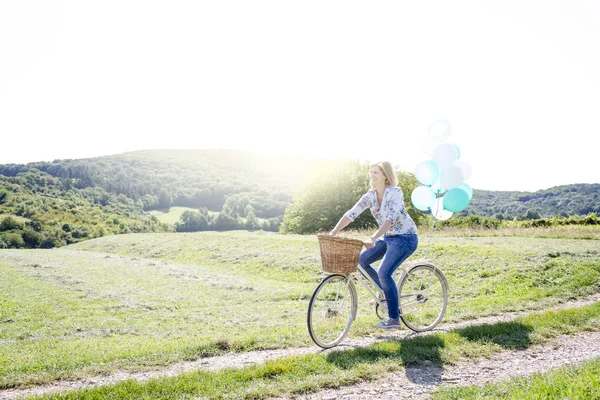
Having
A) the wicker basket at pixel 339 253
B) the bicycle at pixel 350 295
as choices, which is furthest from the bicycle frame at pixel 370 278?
the wicker basket at pixel 339 253

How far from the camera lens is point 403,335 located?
7191mm

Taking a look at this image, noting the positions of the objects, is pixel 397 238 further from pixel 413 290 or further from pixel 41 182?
pixel 41 182

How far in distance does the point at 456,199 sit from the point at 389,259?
298 centimetres

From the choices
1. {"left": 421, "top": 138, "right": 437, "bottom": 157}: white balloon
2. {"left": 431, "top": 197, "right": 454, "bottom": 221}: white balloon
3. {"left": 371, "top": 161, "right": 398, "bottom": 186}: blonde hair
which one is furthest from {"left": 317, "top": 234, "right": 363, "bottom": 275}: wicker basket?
{"left": 421, "top": 138, "right": 437, "bottom": 157}: white balloon

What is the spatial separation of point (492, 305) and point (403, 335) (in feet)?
10.7

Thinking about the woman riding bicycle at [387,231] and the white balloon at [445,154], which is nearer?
the woman riding bicycle at [387,231]

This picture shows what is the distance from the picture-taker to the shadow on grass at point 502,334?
255 inches

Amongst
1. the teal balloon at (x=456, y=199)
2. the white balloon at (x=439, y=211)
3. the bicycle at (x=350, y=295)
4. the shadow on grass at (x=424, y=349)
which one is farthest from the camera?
the white balloon at (x=439, y=211)

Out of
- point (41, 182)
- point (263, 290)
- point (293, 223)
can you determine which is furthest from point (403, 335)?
point (41, 182)

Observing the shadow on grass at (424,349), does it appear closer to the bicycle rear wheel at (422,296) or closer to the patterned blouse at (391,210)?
the bicycle rear wheel at (422,296)

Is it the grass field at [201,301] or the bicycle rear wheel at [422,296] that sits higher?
the bicycle rear wheel at [422,296]

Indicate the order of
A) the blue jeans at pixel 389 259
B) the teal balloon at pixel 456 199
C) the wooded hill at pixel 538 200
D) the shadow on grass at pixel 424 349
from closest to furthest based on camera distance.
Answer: the shadow on grass at pixel 424 349
the blue jeans at pixel 389 259
the teal balloon at pixel 456 199
the wooded hill at pixel 538 200

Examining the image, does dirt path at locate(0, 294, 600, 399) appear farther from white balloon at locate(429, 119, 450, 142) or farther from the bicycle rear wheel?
white balloon at locate(429, 119, 450, 142)

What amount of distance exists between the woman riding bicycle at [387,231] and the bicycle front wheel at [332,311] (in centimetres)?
47
